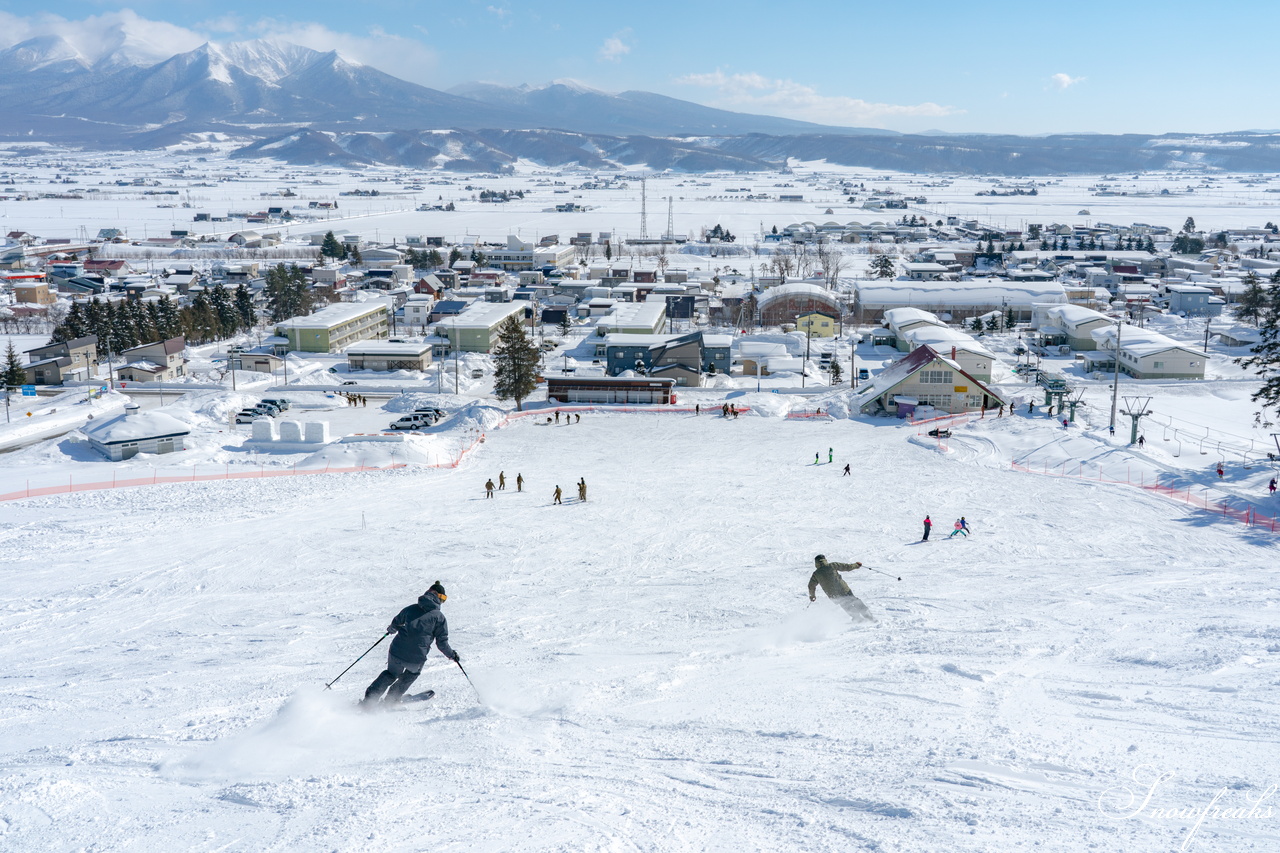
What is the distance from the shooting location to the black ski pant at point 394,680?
265 inches

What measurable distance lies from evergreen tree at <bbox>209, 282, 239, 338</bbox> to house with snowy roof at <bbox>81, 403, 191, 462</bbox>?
2567 centimetres

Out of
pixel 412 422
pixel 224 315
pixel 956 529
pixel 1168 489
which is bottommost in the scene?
pixel 412 422

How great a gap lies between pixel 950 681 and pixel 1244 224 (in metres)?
134

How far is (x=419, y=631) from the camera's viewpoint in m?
6.76

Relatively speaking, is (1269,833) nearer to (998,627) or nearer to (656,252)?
(998,627)

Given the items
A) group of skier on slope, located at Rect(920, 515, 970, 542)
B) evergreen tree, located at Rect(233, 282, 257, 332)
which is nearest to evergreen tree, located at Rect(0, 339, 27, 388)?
evergreen tree, located at Rect(233, 282, 257, 332)

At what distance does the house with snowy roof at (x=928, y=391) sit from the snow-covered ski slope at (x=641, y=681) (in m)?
12.9

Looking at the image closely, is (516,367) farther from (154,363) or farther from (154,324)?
(154,324)

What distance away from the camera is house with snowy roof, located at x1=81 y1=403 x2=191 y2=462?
73.9 feet

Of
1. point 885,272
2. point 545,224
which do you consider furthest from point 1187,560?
point 545,224

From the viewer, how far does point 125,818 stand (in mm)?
5027

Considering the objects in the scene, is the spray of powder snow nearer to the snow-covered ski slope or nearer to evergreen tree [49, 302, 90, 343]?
the snow-covered ski slope

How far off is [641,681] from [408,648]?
6.97 ft

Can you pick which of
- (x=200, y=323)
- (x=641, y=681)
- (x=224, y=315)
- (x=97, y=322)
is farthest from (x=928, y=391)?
(x=97, y=322)
